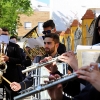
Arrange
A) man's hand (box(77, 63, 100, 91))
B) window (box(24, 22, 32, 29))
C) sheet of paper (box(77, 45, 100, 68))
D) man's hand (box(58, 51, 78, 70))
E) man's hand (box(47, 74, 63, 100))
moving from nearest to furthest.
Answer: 1. man's hand (box(77, 63, 100, 91))
2. man's hand (box(47, 74, 63, 100))
3. sheet of paper (box(77, 45, 100, 68))
4. man's hand (box(58, 51, 78, 70))
5. window (box(24, 22, 32, 29))

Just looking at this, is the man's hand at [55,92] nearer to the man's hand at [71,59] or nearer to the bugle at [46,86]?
the bugle at [46,86]

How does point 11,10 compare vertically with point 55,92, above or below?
below

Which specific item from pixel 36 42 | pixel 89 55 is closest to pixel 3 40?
pixel 36 42

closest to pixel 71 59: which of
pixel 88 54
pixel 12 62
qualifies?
pixel 88 54

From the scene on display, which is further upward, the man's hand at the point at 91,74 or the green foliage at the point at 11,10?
the man's hand at the point at 91,74

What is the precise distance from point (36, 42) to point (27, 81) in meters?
1.34

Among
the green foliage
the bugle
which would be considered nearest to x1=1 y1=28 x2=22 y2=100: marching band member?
the bugle

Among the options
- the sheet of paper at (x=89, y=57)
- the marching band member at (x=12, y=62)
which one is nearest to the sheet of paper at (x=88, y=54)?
the sheet of paper at (x=89, y=57)

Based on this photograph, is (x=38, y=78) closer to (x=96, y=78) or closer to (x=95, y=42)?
(x=95, y=42)

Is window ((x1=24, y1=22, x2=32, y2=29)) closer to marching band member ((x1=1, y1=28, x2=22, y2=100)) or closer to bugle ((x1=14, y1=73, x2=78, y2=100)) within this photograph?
marching band member ((x1=1, y1=28, x2=22, y2=100))

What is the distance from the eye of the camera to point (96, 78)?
233cm

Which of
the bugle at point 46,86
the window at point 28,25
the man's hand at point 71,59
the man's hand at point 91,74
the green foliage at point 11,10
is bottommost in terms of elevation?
the window at point 28,25

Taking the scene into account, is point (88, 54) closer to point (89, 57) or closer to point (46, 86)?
point (89, 57)

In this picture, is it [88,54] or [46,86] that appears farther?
[88,54]
